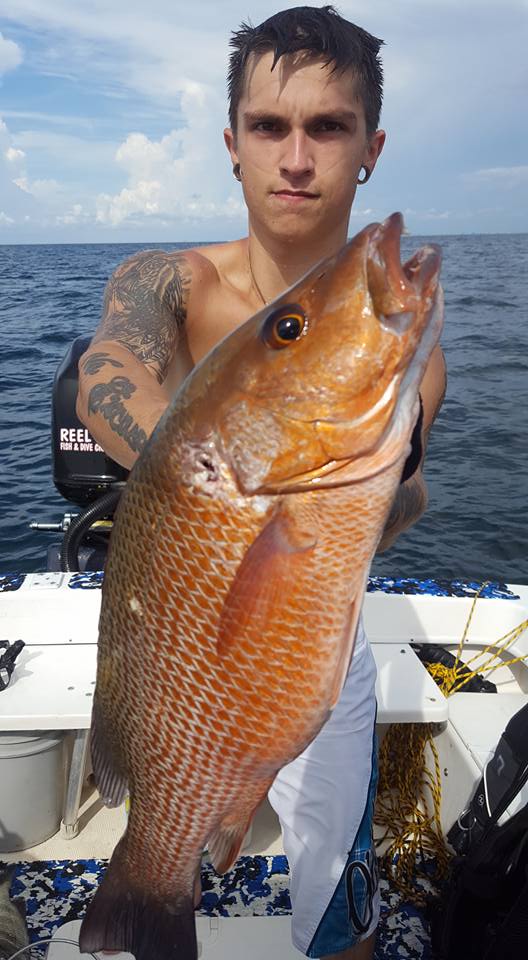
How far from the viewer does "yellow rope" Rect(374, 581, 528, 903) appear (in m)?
3.14

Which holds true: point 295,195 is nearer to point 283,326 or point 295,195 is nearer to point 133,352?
point 133,352

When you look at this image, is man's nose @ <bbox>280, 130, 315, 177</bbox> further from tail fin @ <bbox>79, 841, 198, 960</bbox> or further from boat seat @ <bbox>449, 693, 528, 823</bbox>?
boat seat @ <bbox>449, 693, 528, 823</bbox>

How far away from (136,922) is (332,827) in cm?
86

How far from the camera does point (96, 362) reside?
234 centimetres

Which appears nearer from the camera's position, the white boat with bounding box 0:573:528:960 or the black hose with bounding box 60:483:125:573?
the white boat with bounding box 0:573:528:960

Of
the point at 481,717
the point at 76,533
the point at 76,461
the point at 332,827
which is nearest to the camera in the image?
the point at 332,827

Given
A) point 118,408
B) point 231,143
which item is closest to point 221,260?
point 231,143

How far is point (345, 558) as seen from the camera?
130cm

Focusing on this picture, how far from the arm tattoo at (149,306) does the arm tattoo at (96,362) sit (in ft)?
0.42

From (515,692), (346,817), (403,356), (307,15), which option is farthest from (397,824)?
(307,15)

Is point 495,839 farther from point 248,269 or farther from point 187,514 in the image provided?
point 248,269

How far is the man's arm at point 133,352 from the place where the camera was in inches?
81.7

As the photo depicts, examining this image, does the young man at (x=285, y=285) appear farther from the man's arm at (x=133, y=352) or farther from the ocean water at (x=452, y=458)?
the ocean water at (x=452, y=458)

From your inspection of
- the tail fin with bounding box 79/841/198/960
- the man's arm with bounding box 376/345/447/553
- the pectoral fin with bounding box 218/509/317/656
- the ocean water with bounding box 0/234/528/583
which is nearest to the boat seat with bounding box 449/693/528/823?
the man's arm with bounding box 376/345/447/553
